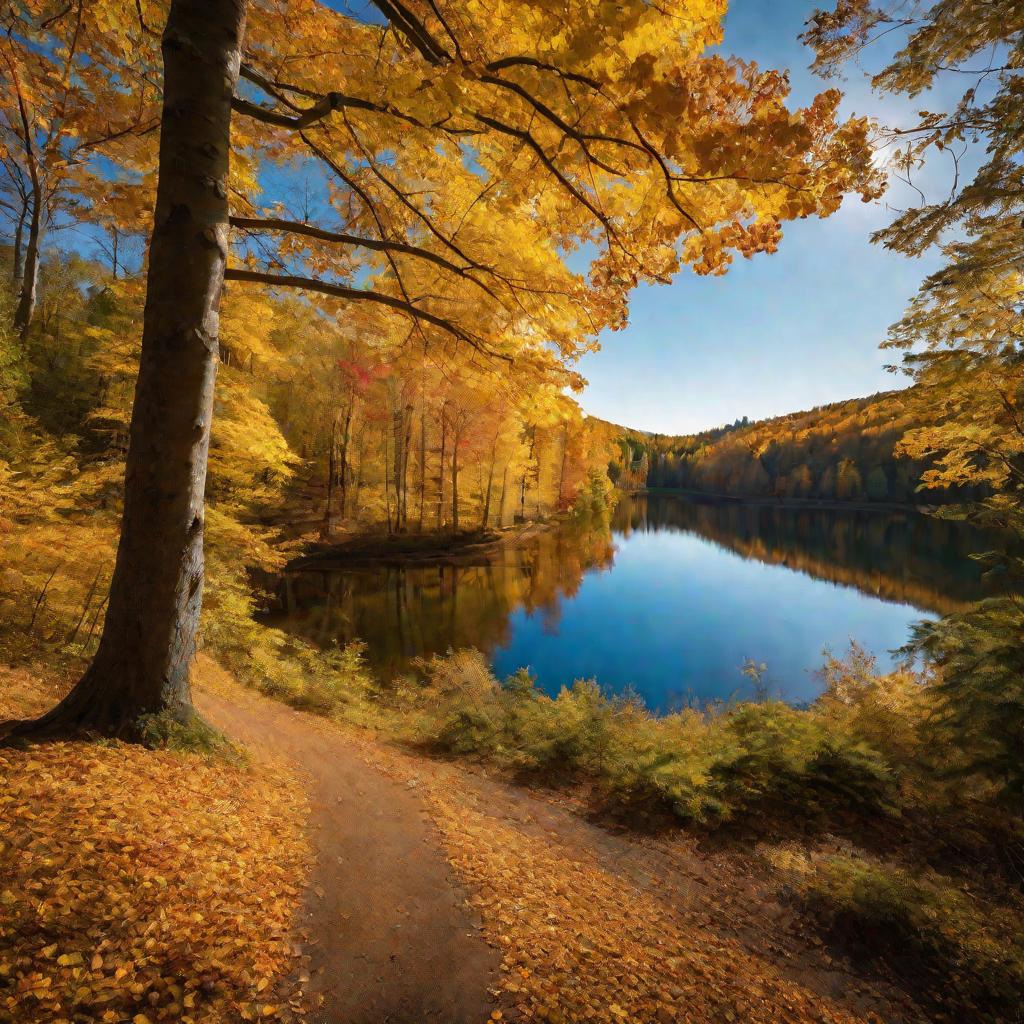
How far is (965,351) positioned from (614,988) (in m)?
8.61

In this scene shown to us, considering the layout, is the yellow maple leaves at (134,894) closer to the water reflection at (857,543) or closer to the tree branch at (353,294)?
the tree branch at (353,294)

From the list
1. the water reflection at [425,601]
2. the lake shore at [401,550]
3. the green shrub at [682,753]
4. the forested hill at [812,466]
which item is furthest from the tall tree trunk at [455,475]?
the forested hill at [812,466]

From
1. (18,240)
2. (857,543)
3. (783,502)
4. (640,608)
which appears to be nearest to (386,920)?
(640,608)

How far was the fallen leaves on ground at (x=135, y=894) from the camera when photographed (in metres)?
1.68

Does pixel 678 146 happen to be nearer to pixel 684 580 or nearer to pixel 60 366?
pixel 60 366

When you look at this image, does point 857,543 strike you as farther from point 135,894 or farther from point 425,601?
point 135,894

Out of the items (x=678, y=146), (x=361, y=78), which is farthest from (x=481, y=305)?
(x=678, y=146)

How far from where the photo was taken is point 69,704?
3.28 metres

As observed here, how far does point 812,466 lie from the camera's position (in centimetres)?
8375

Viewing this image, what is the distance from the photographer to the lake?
14.0 metres

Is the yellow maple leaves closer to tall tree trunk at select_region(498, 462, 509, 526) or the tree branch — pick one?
the tree branch

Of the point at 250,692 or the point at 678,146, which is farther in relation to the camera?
the point at 250,692

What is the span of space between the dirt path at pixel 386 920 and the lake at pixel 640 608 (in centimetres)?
833

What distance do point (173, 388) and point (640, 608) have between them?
19652mm
